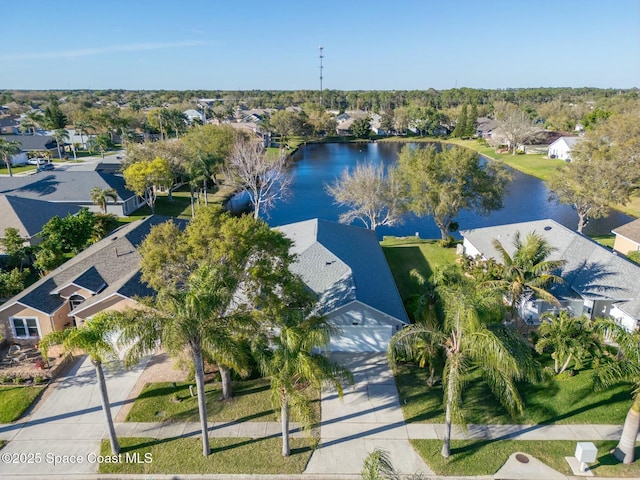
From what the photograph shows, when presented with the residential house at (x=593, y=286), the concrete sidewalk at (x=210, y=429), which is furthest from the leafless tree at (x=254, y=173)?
the concrete sidewalk at (x=210, y=429)

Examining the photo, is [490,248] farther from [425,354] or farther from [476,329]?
[476,329]

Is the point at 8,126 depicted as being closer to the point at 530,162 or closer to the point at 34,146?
the point at 34,146

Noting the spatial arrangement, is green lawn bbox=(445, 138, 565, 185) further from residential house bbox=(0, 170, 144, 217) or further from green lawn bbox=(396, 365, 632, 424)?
residential house bbox=(0, 170, 144, 217)

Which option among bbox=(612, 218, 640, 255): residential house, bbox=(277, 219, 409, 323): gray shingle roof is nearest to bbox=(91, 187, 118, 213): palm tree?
bbox=(277, 219, 409, 323): gray shingle roof

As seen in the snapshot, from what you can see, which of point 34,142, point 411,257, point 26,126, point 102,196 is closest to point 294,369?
point 411,257

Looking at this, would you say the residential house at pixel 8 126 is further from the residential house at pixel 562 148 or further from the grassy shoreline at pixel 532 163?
the residential house at pixel 562 148

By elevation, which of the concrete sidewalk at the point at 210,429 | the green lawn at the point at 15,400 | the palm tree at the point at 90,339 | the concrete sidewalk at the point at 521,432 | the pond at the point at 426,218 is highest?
the palm tree at the point at 90,339

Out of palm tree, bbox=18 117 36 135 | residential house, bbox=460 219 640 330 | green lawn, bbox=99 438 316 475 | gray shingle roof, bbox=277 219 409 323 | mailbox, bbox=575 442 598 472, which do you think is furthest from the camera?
palm tree, bbox=18 117 36 135

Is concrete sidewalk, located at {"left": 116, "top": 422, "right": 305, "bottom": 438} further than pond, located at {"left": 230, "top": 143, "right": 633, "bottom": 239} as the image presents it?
No
